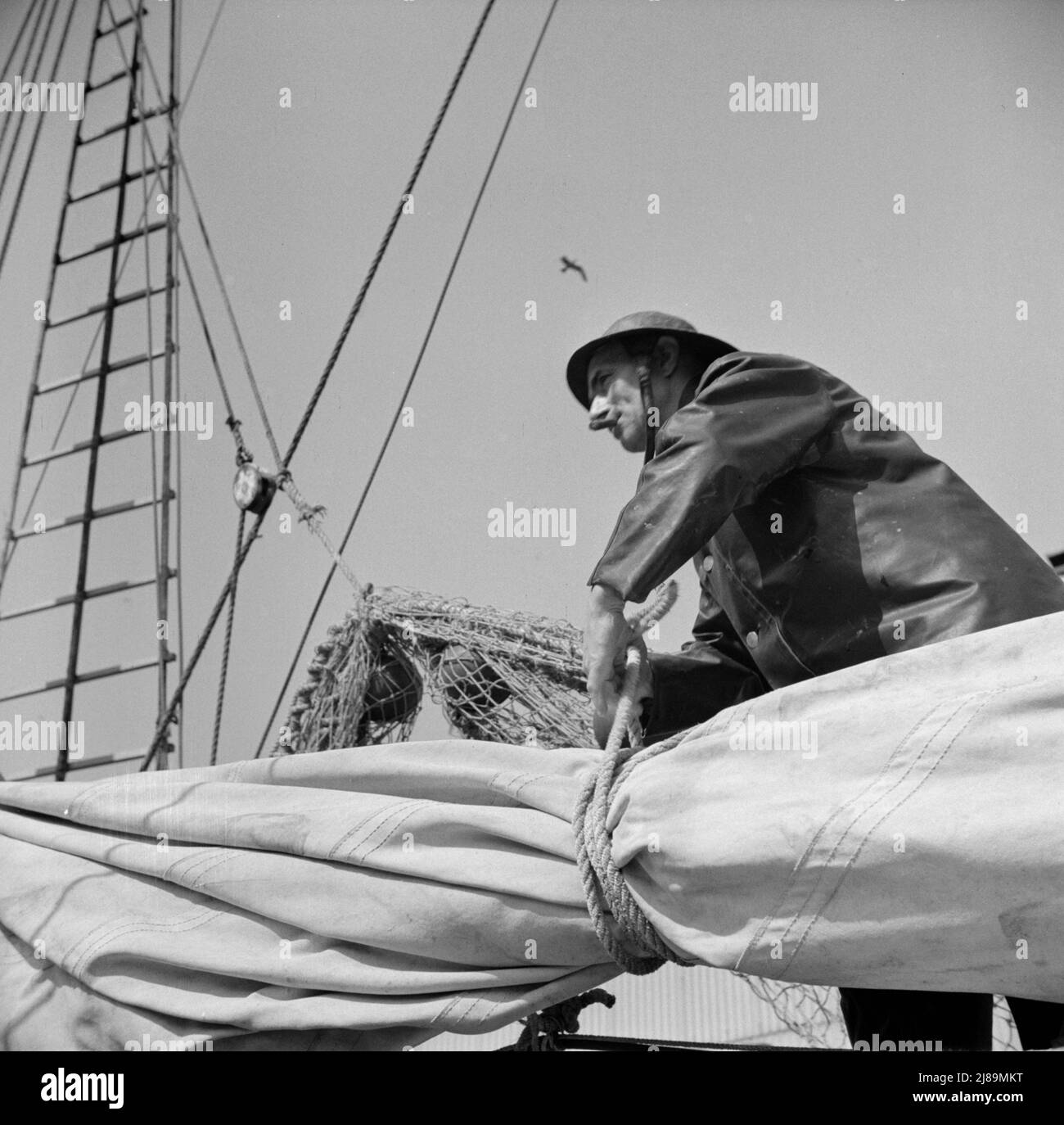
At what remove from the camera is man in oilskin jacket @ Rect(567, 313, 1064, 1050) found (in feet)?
6.08

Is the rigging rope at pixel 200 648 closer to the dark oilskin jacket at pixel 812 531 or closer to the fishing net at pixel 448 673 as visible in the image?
the fishing net at pixel 448 673

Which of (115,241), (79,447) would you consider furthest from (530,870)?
(115,241)

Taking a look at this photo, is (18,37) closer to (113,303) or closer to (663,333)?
(113,303)

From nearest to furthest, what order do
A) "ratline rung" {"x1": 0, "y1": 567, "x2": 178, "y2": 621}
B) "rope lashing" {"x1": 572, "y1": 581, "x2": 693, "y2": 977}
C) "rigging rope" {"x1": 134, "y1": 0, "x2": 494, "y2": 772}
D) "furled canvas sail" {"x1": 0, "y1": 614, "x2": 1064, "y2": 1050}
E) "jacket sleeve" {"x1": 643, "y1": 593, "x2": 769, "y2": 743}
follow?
1. "furled canvas sail" {"x1": 0, "y1": 614, "x2": 1064, "y2": 1050}
2. "rope lashing" {"x1": 572, "y1": 581, "x2": 693, "y2": 977}
3. "jacket sleeve" {"x1": 643, "y1": 593, "x2": 769, "y2": 743}
4. "rigging rope" {"x1": 134, "y1": 0, "x2": 494, "y2": 772}
5. "ratline rung" {"x1": 0, "y1": 567, "x2": 178, "y2": 621}

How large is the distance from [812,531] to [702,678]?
36cm

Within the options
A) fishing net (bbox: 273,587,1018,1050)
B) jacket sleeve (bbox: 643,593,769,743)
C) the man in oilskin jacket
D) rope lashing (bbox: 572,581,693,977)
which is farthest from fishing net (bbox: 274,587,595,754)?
rope lashing (bbox: 572,581,693,977)

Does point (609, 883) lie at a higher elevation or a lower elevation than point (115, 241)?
lower

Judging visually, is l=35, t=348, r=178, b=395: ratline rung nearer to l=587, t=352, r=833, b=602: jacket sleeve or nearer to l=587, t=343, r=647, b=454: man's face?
l=587, t=343, r=647, b=454: man's face

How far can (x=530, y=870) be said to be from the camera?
162 centimetres

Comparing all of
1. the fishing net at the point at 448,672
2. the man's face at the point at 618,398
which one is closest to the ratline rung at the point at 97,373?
the fishing net at the point at 448,672

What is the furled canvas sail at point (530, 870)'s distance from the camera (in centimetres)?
142
